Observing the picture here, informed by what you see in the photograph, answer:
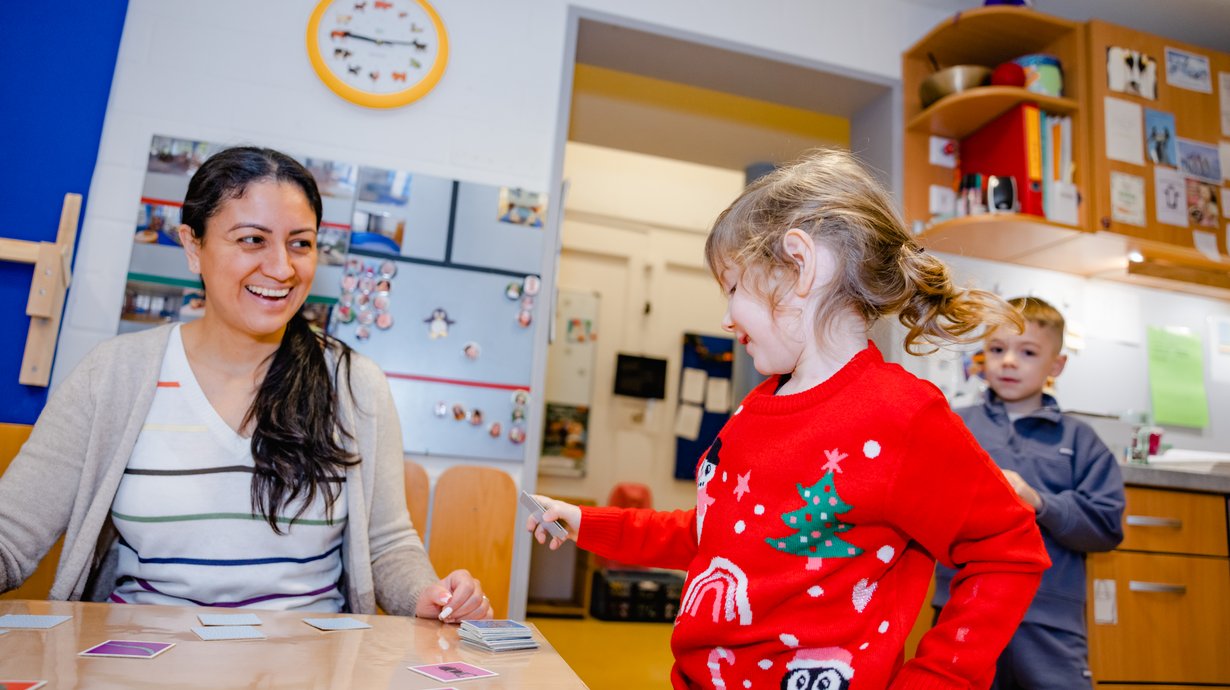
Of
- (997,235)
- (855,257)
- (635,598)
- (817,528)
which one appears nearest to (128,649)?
(817,528)

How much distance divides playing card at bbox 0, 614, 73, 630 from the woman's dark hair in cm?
44

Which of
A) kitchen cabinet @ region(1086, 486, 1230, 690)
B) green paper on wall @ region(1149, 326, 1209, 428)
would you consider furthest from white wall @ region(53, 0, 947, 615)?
green paper on wall @ region(1149, 326, 1209, 428)

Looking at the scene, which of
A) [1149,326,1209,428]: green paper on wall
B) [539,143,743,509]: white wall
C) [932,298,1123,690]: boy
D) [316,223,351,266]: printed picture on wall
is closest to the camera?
[932,298,1123,690]: boy

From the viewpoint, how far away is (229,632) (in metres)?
0.87

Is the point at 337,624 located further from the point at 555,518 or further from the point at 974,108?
the point at 974,108

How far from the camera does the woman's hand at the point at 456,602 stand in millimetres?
1105

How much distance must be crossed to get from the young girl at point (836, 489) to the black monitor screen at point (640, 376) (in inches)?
152

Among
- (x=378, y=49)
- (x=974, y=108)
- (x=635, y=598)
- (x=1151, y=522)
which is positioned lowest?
(x=635, y=598)

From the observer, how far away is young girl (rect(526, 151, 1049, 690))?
893 millimetres

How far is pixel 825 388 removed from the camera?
1008 mm

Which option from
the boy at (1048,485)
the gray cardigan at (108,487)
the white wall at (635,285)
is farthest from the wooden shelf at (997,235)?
the white wall at (635,285)

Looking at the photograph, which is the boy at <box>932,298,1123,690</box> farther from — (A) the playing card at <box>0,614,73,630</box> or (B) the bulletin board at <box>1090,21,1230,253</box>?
(A) the playing card at <box>0,614,73,630</box>

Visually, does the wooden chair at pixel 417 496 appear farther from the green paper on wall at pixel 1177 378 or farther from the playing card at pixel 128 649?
the green paper on wall at pixel 1177 378

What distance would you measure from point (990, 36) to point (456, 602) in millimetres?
2551
